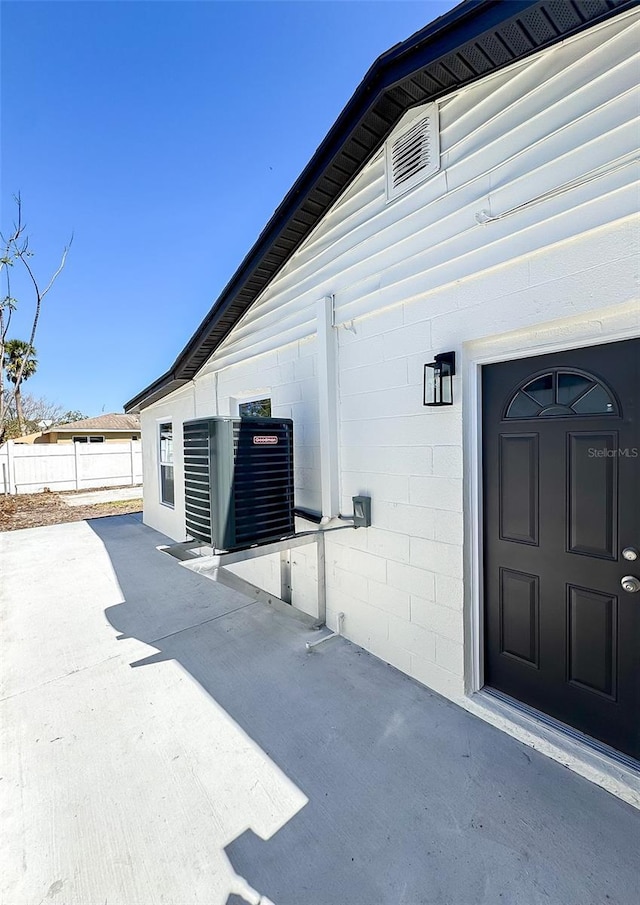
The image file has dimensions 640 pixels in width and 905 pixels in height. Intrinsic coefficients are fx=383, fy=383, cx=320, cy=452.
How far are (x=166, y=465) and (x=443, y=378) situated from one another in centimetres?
695

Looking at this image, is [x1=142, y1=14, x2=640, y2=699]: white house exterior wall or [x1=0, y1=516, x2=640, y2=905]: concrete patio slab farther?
[x1=142, y1=14, x2=640, y2=699]: white house exterior wall

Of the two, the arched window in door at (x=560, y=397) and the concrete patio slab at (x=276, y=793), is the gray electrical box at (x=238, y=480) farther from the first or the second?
the arched window in door at (x=560, y=397)

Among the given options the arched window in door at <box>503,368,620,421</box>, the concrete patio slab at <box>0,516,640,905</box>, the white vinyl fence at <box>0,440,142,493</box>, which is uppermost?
the arched window in door at <box>503,368,620,421</box>

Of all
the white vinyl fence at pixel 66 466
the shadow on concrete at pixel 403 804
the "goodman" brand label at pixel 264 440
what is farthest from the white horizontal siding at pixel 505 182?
the white vinyl fence at pixel 66 466

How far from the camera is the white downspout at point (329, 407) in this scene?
11.2 feet

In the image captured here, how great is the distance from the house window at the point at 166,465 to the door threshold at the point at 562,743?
6733mm

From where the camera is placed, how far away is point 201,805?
1934 mm

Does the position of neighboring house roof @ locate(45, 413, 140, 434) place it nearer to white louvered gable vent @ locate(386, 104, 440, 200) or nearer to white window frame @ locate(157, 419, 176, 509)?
white window frame @ locate(157, 419, 176, 509)

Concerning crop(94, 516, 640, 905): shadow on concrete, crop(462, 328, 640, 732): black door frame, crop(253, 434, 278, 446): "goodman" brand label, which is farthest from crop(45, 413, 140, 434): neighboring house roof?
crop(462, 328, 640, 732): black door frame

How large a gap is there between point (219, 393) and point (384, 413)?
3.25 meters

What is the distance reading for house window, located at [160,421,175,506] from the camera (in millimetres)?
7866

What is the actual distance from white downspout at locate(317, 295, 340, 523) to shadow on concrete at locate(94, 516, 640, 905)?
1339 millimetres

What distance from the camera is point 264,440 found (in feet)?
10.9

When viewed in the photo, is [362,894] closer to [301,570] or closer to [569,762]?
[569,762]
